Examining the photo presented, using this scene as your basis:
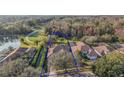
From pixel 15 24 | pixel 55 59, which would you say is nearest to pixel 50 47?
pixel 55 59

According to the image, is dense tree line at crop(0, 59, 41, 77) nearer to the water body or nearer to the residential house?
the water body

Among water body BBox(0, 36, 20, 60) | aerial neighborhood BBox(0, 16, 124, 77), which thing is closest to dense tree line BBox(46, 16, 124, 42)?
aerial neighborhood BBox(0, 16, 124, 77)

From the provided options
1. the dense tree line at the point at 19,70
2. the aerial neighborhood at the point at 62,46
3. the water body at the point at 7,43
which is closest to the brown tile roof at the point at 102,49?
the aerial neighborhood at the point at 62,46

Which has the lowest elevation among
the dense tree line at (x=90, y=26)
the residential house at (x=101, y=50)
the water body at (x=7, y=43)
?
the residential house at (x=101, y=50)

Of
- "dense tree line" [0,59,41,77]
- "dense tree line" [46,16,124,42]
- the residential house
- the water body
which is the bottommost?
"dense tree line" [0,59,41,77]

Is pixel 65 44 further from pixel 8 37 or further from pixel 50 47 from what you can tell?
pixel 8 37

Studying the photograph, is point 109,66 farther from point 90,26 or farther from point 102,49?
point 90,26

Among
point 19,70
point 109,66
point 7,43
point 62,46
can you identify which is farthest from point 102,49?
point 7,43

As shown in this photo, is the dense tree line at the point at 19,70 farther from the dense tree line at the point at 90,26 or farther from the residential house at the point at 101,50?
the residential house at the point at 101,50

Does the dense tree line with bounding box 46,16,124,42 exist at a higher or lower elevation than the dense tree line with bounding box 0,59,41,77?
higher

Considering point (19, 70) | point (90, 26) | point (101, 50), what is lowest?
point (19, 70)
